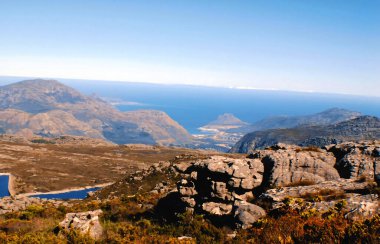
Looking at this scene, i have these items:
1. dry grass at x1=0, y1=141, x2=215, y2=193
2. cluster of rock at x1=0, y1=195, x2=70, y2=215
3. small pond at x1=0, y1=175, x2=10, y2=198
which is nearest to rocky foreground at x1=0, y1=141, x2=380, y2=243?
cluster of rock at x1=0, y1=195, x2=70, y2=215

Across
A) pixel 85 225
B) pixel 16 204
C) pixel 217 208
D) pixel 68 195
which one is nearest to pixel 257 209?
pixel 217 208

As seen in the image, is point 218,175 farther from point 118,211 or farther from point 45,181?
point 45,181

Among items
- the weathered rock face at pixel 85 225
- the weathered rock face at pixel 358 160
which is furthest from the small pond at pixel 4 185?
the weathered rock face at pixel 358 160

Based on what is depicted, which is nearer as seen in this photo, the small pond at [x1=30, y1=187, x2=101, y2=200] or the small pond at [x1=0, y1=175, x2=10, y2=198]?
the small pond at [x1=30, y1=187, x2=101, y2=200]

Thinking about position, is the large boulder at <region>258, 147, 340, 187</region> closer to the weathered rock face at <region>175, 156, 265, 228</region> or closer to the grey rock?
the weathered rock face at <region>175, 156, 265, 228</region>

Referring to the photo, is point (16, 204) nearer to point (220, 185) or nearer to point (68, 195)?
point (220, 185)

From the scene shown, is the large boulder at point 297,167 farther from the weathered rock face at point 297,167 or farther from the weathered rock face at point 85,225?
the weathered rock face at point 85,225

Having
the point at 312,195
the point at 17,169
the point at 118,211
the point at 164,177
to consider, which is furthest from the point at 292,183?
the point at 17,169
